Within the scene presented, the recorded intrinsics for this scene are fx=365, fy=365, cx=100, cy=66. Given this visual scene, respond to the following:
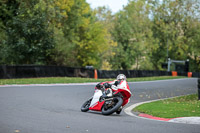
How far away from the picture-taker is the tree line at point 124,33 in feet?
156

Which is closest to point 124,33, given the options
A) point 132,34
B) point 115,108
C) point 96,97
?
point 132,34

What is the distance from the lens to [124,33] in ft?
246

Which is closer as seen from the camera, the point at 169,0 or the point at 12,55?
the point at 12,55

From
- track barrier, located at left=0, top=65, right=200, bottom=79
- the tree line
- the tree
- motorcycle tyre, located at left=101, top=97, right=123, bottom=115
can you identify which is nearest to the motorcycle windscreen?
motorcycle tyre, located at left=101, top=97, right=123, bottom=115

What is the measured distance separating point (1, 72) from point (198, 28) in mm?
55279

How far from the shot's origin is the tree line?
47656 millimetres

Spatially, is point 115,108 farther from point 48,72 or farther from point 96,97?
point 48,72

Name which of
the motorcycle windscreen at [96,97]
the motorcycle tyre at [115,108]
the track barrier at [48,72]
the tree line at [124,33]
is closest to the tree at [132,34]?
the tree line at [124,33]

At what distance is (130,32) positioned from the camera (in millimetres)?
74750

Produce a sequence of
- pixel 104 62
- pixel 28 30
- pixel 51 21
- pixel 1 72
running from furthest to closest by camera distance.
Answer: pixel 104 62
pixel 51 21
pixel 28 30
pixel 1 72

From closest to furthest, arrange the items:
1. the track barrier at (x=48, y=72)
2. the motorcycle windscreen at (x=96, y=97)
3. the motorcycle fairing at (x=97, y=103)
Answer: the motorcycle fairing at (x=97, y=103) < the motorcycle windscreen at (x=96, y=97) < the track barrier at (x=48, y=72)

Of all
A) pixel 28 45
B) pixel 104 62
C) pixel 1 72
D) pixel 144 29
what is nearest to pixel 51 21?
pixel 28 45

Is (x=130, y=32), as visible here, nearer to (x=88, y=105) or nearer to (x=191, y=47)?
(x=191, y=47)

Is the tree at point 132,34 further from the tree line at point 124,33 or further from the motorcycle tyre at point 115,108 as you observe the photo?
the motorcycle tyre at point 115,108
